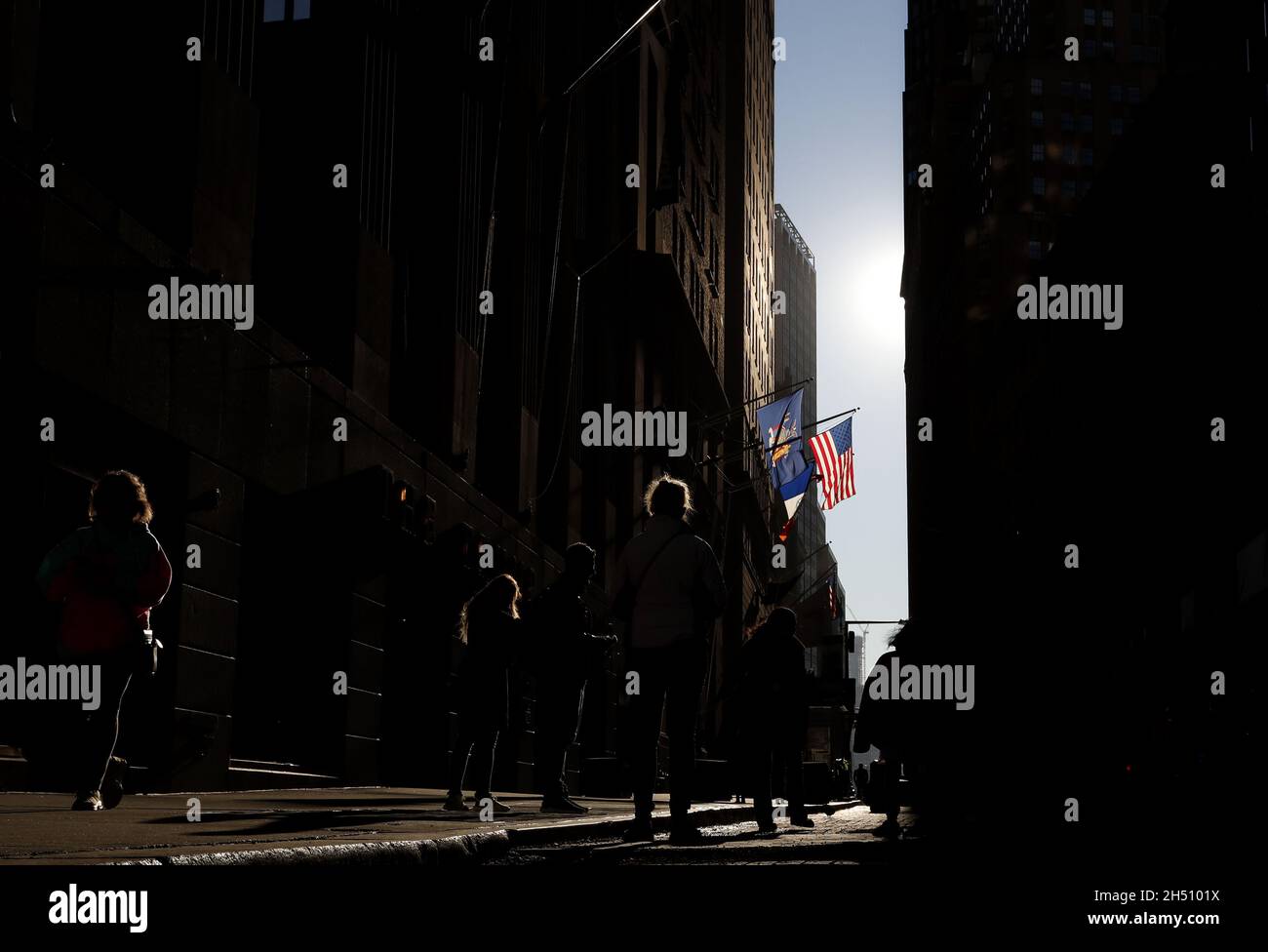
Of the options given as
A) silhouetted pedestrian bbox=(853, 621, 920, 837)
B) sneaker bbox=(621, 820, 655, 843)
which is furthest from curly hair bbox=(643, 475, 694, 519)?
silhouetted pedestrian bbox=(853, 621, 920, 837)

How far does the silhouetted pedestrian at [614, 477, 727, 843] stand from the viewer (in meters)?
9.27

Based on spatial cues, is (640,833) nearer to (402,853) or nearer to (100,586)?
(402,853)

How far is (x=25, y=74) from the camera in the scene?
12.1 meters

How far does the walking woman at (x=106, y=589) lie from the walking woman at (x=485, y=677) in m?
3.27

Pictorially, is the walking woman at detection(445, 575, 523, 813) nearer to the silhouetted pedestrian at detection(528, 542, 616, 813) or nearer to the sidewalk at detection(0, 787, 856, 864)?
the silhouetted pedestrian at detection(528, 542, 616, 813)

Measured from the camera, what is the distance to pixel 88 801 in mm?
9375

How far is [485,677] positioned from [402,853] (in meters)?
5.40

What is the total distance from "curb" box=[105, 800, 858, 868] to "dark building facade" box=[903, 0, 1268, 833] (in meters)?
2.67

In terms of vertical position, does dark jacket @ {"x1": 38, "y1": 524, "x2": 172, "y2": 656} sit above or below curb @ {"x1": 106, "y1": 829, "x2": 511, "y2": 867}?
above

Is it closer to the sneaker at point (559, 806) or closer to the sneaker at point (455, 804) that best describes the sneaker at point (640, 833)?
the sneaker at point (455, 804)
